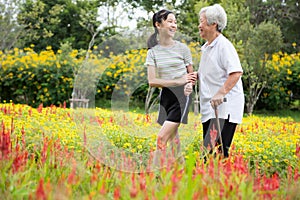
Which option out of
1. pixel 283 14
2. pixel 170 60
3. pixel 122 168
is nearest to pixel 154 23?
pixel 170 60

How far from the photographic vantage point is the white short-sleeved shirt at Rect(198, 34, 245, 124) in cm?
417

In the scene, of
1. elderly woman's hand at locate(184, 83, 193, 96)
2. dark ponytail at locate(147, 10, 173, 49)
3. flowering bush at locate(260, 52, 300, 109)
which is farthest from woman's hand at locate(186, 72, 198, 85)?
flowering bush at locate(260, 52, 300, 109)

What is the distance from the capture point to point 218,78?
4285mm

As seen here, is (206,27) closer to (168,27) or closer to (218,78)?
(218,78)

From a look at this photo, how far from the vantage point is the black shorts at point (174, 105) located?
395 centimetres

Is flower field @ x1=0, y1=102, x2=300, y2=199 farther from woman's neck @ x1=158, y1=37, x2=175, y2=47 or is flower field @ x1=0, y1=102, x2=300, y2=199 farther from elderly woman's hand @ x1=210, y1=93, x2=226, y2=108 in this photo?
woman's neck @ x1=158, y1=37, x2=175, y2=47

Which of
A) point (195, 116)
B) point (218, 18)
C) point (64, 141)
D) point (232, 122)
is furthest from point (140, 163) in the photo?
point (64, 141)

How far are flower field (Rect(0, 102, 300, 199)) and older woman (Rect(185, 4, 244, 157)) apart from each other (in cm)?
20

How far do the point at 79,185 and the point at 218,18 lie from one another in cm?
206

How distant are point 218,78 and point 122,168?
1.29 m

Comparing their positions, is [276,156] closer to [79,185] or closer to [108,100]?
[108,100]

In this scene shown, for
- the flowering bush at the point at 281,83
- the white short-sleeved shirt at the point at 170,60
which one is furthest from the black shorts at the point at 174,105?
the flowering bush at the point at 281,83

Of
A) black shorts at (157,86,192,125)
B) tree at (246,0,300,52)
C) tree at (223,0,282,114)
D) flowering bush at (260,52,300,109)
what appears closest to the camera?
black shorts at (157,86,192,125)

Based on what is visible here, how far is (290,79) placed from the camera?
15117mm
